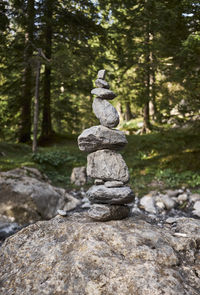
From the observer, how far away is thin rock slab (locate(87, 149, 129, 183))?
15.4ft

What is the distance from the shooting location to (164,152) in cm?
1300

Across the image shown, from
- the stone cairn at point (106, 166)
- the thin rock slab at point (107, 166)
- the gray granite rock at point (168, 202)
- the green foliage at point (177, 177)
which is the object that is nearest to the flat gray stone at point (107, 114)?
the stone cairn at point (106, 166)

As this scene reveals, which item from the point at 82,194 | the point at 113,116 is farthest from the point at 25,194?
the point at 113,116

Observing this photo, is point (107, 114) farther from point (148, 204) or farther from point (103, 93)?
point (148, 204)

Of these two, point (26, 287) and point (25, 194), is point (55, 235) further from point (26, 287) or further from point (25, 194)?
point (25, 194)

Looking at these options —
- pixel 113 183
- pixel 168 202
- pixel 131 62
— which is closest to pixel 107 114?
pixel 113 183

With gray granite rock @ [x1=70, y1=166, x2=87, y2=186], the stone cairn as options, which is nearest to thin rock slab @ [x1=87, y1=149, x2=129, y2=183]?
the stone cairn

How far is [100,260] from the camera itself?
3682 millimetres

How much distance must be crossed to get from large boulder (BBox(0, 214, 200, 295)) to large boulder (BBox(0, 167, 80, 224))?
2.30 metres

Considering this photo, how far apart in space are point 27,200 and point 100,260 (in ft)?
13.8

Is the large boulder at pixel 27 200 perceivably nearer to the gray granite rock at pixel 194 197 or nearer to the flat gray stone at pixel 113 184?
the flat gray stone at pixel 113 184

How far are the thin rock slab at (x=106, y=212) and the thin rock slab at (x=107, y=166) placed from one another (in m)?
0.56

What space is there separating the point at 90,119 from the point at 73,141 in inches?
305

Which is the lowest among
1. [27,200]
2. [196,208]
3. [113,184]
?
[196,208]
